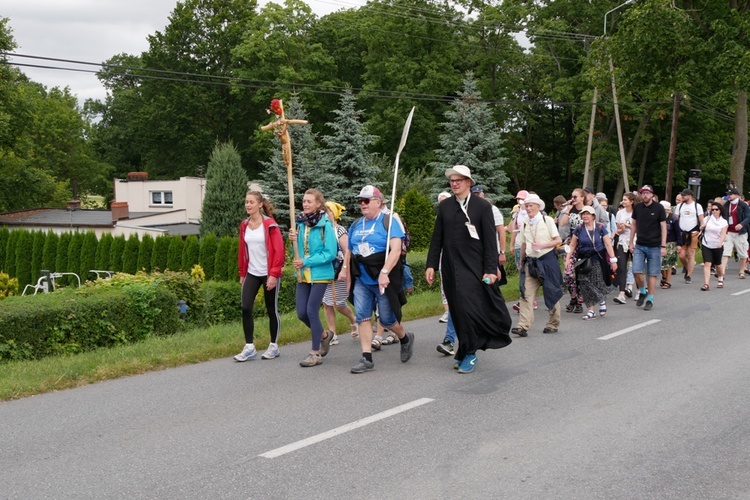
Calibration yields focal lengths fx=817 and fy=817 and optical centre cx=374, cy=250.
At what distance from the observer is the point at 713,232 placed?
52.6 ft

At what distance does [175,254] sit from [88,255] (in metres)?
5.55

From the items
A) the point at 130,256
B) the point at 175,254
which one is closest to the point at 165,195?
the point at 130,256

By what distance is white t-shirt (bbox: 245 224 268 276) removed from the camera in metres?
8.50

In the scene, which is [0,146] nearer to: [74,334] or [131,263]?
[131,263]

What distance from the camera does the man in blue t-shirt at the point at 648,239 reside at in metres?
13.1

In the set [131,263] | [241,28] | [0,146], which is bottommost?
[131,263]

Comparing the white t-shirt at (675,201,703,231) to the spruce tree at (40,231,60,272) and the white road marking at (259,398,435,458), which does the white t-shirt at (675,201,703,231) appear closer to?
the white road marking at (259,398,435,458)

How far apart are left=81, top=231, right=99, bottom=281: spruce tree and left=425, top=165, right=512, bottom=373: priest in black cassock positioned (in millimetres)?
27215

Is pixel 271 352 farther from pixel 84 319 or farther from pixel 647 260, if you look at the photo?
pixel 647 260

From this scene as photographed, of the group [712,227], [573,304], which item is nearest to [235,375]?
[573,304]

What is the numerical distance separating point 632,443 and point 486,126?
34.0 meters

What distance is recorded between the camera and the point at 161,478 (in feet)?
16.4

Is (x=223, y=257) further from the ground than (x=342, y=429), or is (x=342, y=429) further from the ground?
(x=342, y=429)

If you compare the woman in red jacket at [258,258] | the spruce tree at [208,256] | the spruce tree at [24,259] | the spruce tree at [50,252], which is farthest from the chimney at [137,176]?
the woman in red jacket at [258,258]
